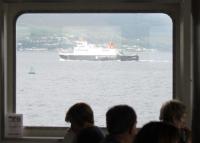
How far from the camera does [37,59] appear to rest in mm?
4668

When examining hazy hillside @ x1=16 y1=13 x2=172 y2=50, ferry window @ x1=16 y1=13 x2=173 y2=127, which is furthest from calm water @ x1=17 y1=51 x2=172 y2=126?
hazy hillside @ x1=16 y1=13 x2=172 y2=50

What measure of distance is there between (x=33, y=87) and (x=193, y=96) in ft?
4.85

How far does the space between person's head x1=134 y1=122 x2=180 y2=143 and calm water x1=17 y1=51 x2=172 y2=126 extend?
2279mm

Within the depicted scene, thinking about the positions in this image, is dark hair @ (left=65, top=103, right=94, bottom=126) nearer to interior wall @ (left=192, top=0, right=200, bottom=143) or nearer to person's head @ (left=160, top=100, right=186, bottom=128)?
person's head @ (left=160, top=100, right=186, bottom=128)

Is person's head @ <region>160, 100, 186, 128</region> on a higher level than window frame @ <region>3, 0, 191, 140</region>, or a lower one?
lower

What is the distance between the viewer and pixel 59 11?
461 centimetres

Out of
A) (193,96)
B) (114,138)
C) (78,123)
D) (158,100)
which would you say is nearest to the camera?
(114,138)

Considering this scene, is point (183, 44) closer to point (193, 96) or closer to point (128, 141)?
point (193, 96)

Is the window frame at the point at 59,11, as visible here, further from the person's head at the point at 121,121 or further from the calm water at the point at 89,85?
the person's head at the point at 121,121

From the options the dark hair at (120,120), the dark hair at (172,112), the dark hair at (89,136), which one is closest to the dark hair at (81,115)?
the dark hair at (89,136)

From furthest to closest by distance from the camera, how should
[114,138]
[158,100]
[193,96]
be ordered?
[158,100] < [193,96] < [114,138]

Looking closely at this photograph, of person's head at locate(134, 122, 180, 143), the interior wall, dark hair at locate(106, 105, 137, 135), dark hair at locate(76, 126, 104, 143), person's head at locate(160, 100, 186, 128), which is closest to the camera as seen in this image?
person's head at locate(134, 122, 180, 143)

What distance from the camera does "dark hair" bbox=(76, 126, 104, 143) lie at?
3.28m

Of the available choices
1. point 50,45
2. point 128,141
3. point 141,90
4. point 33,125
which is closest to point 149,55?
point 141,90
